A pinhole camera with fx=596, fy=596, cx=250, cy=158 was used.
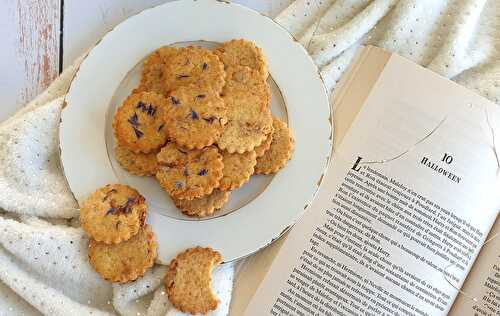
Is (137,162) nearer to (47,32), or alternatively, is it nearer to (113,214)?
(113,214)

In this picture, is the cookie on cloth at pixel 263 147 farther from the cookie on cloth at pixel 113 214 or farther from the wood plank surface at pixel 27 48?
the wood plank surface at pixel 27 48

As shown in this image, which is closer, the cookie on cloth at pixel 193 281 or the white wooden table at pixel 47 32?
the cookie on cloth at pixel 193 281

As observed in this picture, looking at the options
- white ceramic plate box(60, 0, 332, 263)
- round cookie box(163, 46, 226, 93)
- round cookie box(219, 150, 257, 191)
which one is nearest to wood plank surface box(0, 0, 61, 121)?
white ceramic plate box(60, 0, 332, 263)

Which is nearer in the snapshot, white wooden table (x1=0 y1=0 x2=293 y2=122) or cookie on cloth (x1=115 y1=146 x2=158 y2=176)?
cookie on cloth (x1=115 y1=146 x2=158 y2=176)

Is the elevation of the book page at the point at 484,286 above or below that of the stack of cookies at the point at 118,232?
above

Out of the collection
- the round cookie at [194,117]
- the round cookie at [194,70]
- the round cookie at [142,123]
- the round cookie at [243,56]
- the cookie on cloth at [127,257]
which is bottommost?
the cookie on cloth at [127,257]

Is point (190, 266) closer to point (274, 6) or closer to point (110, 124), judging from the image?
point (110, 124)

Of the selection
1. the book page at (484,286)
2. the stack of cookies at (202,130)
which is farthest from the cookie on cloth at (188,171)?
the book page at (484,286)

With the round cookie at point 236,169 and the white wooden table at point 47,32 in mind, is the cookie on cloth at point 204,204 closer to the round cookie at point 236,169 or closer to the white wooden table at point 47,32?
the round cookie at point 236,169

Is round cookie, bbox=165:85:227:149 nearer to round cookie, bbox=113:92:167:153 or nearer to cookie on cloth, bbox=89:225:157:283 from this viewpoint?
round cookie, bbox=113:92:167:153
